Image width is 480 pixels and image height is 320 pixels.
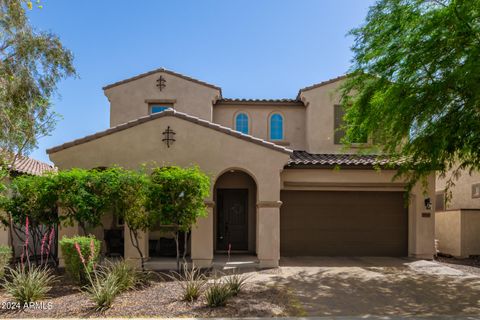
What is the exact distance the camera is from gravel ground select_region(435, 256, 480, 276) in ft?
42.9

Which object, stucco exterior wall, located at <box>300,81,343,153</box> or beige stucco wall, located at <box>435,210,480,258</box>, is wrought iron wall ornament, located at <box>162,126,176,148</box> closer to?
stucco exterior wall, located at <box>300,81,343,153</box>

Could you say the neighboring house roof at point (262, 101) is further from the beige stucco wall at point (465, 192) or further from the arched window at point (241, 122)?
the beige stucco wall at point (465, 192)

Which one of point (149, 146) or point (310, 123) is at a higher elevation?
point (310, 123)

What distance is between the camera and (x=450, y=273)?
1228 cm

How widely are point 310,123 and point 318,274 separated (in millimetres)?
7063

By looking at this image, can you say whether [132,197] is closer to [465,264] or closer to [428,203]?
[428,203]

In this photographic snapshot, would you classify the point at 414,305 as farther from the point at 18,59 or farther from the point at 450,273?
the point at 18,59

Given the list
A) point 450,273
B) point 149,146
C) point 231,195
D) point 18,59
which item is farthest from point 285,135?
point 18,59

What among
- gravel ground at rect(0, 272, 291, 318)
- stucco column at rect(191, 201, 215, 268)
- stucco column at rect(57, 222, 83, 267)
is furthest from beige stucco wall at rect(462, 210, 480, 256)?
stucco column at rect(57, 222, 83, 267)

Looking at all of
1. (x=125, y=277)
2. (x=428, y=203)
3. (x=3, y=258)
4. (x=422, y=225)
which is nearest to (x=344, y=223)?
(x=422, y=225)

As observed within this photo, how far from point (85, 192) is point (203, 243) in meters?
4.00

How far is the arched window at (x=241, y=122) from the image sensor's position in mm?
17453

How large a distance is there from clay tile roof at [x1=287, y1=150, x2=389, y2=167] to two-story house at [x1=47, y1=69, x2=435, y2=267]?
0.13 ft

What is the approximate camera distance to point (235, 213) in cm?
1616
